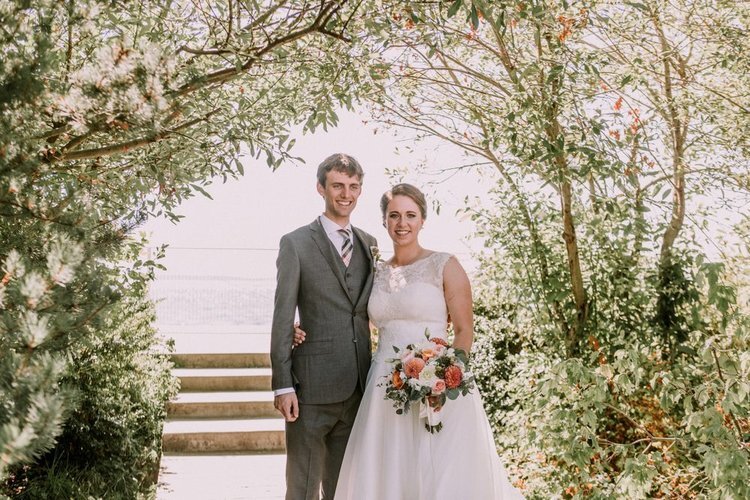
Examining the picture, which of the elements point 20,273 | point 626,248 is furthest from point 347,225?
point 20,273

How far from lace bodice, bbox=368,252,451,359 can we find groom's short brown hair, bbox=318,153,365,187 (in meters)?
0.53

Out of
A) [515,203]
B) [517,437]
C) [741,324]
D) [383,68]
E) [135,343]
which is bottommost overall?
[517,437]

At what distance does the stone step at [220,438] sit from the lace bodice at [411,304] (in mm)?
3069

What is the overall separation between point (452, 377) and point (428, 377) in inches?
4.0

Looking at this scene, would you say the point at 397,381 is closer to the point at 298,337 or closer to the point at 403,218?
the point at 298,337

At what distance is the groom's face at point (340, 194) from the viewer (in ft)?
10.4

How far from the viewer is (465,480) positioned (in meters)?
2.93

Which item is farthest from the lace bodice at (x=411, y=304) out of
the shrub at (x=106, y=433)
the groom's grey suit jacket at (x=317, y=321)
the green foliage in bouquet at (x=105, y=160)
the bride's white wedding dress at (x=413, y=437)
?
the shrub at (x=106, y=433)

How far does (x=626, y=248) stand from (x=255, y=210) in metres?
23.5

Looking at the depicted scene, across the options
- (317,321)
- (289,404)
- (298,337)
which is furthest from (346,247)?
(289,404)

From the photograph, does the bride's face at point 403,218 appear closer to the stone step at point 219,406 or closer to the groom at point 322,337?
the groom at point 322,337

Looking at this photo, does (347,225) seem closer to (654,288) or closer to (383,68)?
(383,68)

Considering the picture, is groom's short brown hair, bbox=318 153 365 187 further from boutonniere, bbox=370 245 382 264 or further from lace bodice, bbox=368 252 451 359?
lace bodice, bbox=368 252 451 359

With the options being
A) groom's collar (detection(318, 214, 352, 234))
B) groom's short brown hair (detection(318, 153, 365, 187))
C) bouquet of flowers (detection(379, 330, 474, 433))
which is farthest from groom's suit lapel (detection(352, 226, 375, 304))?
bouquet of flowers (detection(379, 330, 474, 433))
